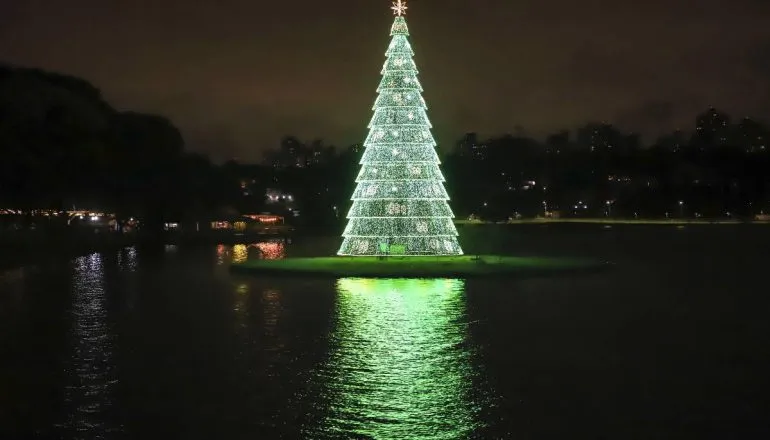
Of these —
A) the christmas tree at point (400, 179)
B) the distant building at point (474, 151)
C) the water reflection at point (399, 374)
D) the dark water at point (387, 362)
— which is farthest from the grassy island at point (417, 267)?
the distant building at point (474, 151)

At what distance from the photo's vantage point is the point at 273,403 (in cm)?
1166

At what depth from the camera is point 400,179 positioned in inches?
1467

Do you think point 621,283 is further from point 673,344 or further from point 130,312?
point 130,312

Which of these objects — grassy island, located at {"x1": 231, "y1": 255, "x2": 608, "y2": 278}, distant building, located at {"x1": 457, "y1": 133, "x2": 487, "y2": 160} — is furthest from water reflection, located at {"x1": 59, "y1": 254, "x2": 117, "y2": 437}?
distant building, located at {"x1": 457, "y1": 133, "x2": 487, "y2": 160}

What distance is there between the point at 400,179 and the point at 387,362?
23140 mm

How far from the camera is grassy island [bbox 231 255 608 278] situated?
31875 mm

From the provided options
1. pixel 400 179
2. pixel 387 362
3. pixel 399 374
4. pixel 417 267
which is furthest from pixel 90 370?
pixel 400 179

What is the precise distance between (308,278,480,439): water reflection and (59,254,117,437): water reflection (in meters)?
2.94

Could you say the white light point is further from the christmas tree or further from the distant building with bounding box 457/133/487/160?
the distant building with bounding box 457/133/487/160

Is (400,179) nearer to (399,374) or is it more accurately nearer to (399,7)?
(399,7)

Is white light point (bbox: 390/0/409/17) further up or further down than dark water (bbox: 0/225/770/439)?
further up

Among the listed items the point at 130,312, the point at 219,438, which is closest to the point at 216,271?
the point at 130,312

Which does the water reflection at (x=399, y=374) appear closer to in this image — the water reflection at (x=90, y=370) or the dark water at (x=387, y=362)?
the dark water at (x=387, y=362)

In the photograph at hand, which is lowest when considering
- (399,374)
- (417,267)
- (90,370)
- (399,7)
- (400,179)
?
(399,374)
